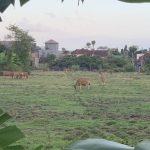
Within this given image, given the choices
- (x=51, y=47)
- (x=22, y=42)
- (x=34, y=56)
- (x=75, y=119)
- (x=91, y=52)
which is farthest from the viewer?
(x=51, y=47)

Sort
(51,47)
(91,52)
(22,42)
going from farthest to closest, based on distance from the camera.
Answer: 1. (51,47)
2. (91,52)
3. (22,42)

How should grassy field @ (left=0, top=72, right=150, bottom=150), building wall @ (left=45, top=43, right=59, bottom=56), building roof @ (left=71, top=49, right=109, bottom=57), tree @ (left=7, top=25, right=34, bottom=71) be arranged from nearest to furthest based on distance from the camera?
grassy field @ (left=0, top=72, right=150, bottom=150) → tree @ (left=7, top=25, right=34, bottom=71) → building roof @ (left=71, top=49, right=109, bottom=57) → building wall @ (left=45, top=43, right=59, bottom=56)

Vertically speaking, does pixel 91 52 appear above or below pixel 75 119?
above

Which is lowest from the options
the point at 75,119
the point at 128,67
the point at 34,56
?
the point at 75,119

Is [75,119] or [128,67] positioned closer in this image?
[75,119]

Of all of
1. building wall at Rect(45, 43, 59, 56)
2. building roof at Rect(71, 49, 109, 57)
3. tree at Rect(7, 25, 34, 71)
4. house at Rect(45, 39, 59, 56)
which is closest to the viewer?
tree at Rect(7, 25, 34, 71)

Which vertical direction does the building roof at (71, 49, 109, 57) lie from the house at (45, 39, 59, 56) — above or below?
below

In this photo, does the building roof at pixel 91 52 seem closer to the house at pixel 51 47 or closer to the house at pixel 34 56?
the house at pixel 34 56

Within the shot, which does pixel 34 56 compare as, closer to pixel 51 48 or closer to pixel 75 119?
pixel 51 48

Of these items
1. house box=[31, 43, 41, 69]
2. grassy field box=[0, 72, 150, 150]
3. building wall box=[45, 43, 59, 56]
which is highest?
building wall box=[45, 43, 59, 56]

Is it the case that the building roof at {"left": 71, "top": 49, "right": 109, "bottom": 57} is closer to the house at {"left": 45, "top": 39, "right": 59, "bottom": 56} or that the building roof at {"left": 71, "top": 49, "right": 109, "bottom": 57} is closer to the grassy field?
the house at {"left": 45, "top": 39, "right": 59, "bottom": 56}

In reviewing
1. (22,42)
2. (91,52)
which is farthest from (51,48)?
(22,42)

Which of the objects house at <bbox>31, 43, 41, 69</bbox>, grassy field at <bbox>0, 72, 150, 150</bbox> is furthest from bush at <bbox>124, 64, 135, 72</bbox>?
grassy field at <bbox>0, 72, 150, 150</bbox>

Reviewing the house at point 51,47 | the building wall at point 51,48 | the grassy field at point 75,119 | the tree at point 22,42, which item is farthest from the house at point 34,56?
the grassy field at point 75,119
